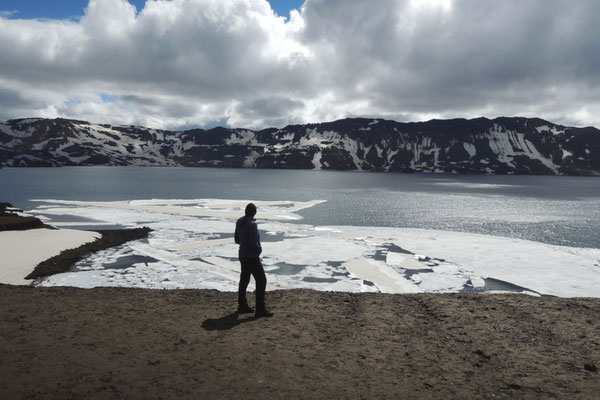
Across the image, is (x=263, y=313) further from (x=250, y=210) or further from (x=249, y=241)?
(x=250, y=210)

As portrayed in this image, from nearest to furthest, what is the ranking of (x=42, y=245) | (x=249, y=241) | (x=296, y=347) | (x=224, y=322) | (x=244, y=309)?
(x=296, y=347) < (x=224, y=322) < (x=249, y=241) < (x=244, y=309) < (x=42, y=245)

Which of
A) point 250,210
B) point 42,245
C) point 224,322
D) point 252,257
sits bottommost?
point 42,245

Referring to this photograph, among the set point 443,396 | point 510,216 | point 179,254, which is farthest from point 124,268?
point 510,216

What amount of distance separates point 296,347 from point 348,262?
15.3 metres

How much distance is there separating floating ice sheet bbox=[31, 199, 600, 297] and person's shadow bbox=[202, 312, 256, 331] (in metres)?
6.68

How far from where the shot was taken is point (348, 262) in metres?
23.9

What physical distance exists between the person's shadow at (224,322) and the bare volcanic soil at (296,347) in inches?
2.8

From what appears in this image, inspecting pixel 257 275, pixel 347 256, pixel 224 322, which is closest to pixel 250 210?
pixel 257 275

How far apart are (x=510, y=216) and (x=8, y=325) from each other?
62673 millimetres

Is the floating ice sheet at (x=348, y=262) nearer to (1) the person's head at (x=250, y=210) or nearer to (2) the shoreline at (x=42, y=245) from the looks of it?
(2) the shoreline at (x=42, y=245)

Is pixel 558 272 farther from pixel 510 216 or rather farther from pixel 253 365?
pixel 510 216

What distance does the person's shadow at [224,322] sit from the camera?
10.1 metres

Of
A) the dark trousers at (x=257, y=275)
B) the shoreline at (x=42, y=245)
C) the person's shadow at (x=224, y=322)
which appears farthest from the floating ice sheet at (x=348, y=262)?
the dark trousers at (x=257, y=275)

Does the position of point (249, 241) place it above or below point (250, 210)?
below
